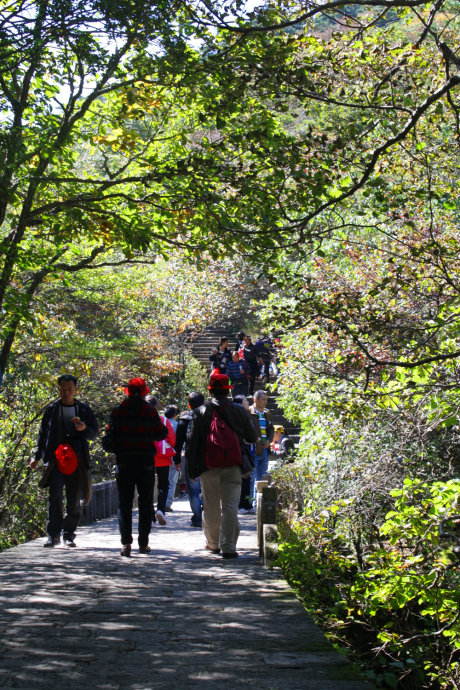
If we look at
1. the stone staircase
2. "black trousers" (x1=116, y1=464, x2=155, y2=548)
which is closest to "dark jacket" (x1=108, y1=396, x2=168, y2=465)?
"black trousers" (x1=116, y1=464, x2=155, y2=548)

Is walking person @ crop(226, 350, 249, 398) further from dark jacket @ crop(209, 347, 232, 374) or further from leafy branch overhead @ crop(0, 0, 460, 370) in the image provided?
leafy branch overhead @ crop(0, 0, 460, 370)

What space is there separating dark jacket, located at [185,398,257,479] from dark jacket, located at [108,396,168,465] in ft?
1.45

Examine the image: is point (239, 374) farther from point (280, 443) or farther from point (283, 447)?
point (283, 447)

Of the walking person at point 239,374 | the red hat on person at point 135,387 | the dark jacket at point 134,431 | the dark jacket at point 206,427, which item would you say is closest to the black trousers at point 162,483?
the dark jacket at point 134,431

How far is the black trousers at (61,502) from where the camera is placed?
29.6 ft

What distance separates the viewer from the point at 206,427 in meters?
8.70

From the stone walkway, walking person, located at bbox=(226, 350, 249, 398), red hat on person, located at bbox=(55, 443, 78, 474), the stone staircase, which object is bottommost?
the stone walkway

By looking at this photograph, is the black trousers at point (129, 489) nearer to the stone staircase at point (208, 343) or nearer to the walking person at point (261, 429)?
the walking person at point (261, 429)

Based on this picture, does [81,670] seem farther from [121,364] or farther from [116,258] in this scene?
[116,258]

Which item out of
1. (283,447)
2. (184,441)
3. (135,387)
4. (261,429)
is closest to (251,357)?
(283,447)

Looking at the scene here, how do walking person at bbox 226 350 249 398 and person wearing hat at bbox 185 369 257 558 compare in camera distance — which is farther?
walking person at bbox 226 350 249 398

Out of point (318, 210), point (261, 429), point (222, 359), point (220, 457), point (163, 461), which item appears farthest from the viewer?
point (222, 359)

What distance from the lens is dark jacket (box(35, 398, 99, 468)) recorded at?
909 cm

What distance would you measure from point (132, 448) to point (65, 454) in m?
0.89
